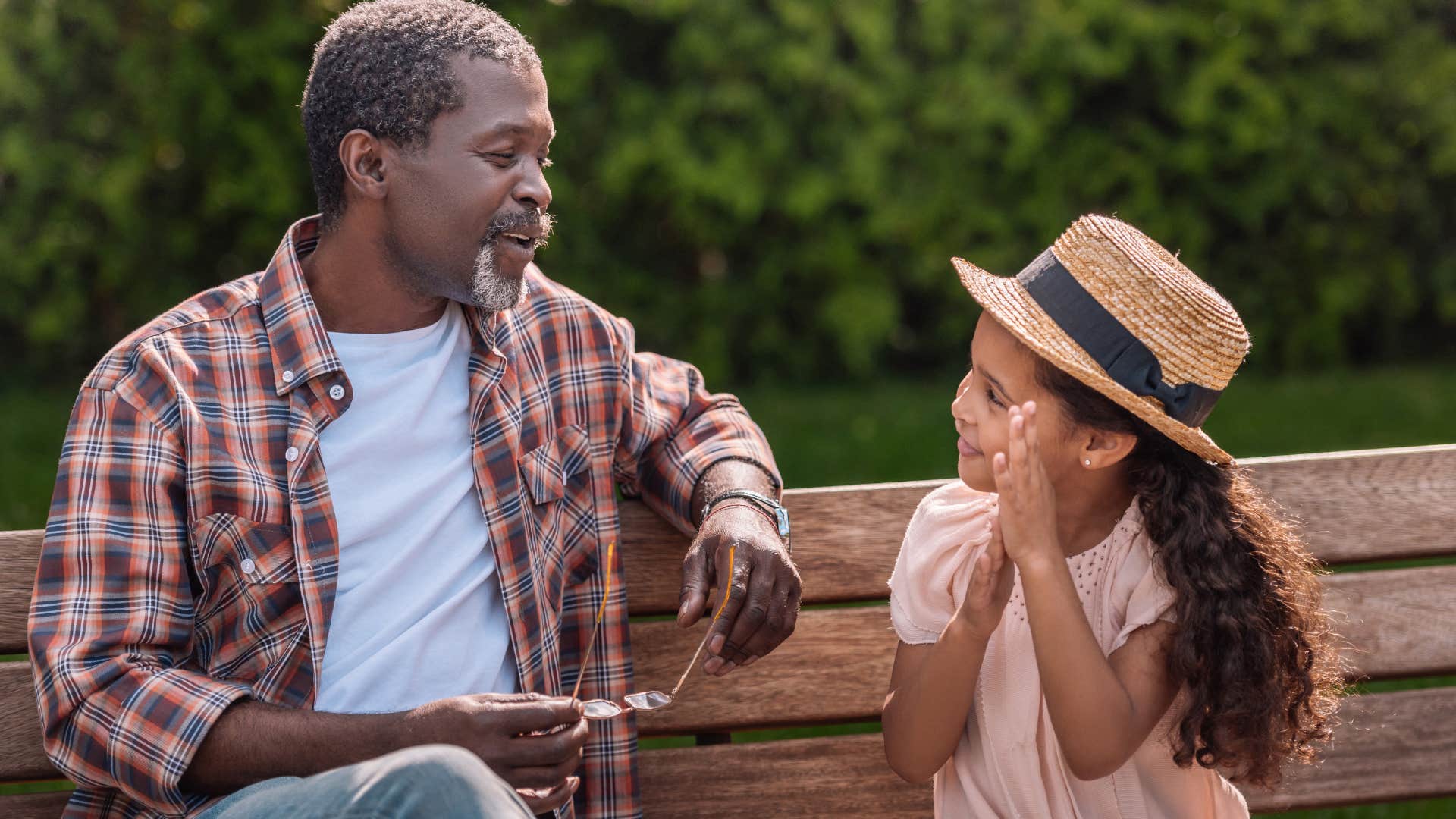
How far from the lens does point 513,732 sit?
2.28 meters

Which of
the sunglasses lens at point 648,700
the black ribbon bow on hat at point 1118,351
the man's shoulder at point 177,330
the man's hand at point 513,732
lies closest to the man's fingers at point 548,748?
the man's hand at point 513,732

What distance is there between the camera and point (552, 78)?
739cm

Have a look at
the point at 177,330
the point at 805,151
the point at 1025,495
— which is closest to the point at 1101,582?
the point at 1025,495

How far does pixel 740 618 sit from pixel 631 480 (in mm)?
589

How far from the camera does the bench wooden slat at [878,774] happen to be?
2.93 m

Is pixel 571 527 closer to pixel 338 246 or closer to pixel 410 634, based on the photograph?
pixel 410 634

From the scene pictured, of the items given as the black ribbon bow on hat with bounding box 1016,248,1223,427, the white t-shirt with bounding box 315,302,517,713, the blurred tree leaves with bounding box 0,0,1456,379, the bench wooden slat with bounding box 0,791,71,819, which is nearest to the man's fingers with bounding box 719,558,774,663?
the white t-shirt with bounding box 315,302,517,713

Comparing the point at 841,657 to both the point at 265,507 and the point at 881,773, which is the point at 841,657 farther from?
the point at 265,507

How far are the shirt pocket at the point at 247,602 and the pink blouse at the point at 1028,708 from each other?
1074 mm

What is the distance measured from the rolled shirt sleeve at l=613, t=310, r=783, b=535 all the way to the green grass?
2882 mm

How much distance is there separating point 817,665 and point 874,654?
120 mm

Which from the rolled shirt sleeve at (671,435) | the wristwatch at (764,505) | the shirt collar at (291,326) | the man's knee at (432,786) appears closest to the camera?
the man's knee at (432,786)

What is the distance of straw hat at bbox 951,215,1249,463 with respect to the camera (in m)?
2.35

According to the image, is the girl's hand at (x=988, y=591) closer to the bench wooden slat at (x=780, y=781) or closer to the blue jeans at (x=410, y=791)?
the bench wooden slat at (x=780, y=781)
